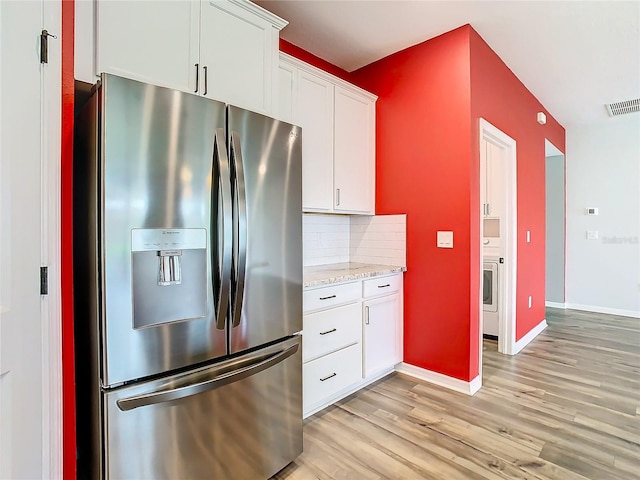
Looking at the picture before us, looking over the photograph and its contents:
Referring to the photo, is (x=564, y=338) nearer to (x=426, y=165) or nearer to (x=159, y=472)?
(x=426, y=165)

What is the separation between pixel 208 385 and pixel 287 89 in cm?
190

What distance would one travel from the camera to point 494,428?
2.11 m

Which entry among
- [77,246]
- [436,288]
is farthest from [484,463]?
[77,246]

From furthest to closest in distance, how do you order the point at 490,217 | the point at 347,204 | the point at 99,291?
the point at 490,217 → the point at 347,204 → the point at 99,291

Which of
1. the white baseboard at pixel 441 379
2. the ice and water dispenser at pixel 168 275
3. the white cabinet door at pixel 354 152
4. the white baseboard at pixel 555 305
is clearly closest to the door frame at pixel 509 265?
the white baseboard at pixel 441 379

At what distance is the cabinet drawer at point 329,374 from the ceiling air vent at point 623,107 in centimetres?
433

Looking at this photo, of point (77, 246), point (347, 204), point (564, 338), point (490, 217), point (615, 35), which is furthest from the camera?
point (564, 338)

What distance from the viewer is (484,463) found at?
179cm

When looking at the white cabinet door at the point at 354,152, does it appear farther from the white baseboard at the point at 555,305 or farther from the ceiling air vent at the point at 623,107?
the white baseboard at the point at 555,305

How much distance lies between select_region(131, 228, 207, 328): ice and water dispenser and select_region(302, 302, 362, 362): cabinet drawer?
908 mm

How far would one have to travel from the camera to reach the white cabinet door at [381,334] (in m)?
2.58

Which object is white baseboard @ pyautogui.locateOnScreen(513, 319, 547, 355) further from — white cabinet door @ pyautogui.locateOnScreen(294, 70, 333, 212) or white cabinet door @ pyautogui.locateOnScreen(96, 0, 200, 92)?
white cabinet door @ pyautogui.locateOnScreen(96, 0, 200, 92)

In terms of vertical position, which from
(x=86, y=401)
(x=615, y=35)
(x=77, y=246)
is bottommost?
(x=86, y=401)

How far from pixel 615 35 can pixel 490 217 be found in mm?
1694
